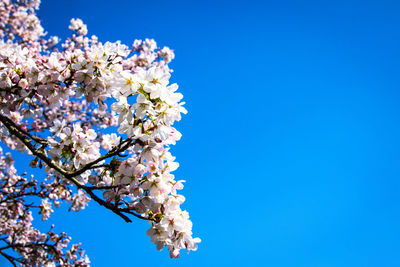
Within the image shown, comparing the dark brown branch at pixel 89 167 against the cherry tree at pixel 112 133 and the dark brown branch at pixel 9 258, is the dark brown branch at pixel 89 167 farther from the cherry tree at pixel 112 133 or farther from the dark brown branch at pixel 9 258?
the dark brown branch at pixel 9 258

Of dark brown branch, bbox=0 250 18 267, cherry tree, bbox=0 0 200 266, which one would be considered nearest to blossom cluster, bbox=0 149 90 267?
dark brown branch, bbox=0 250 18 267

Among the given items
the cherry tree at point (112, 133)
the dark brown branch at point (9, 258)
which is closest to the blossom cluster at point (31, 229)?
the dark brown branch at point (9, 258)

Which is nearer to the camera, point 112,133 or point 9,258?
point 112,133

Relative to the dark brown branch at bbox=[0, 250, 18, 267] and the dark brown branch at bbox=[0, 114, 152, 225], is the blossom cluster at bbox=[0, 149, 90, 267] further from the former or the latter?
the dark brown branch at bbox=[0, 114, 152, 225]

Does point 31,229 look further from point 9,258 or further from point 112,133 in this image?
point 112,133

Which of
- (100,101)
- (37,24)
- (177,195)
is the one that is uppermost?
(37,24)

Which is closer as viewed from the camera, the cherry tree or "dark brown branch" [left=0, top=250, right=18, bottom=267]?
the cherry tree

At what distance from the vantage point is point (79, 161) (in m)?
2.96

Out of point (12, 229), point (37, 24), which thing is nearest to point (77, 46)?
point (37, 24)

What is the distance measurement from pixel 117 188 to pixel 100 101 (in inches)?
48.2

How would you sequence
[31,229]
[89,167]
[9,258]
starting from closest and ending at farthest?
[89,167] → [9,258] → [31,229]

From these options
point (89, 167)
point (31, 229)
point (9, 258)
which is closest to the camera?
point (89, 167)

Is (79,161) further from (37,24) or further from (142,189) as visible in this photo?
(37,24)

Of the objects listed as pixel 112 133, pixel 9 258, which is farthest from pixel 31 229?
pixel 112 133
